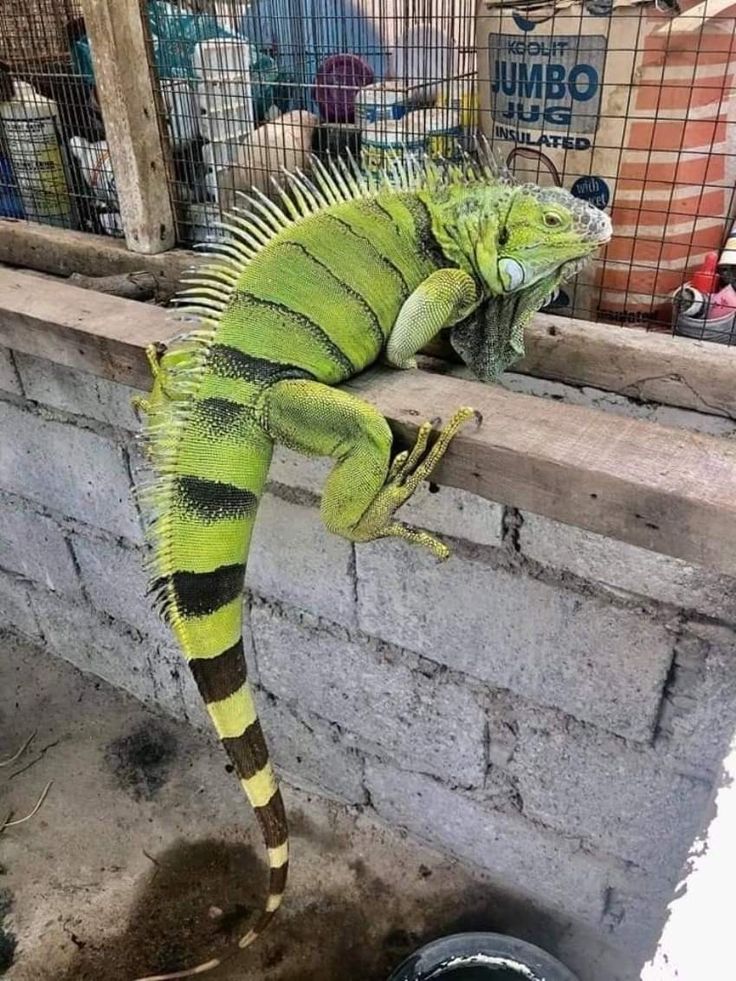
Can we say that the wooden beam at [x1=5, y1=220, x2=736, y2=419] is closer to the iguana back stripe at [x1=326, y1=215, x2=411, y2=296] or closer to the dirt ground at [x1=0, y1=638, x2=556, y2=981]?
the iguana back stripe at [x1=326, y1=215, x2=411, y2=296]

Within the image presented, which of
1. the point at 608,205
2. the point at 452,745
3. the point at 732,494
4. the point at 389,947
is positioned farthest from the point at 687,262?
the point at 389,947

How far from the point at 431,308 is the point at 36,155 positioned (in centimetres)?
173

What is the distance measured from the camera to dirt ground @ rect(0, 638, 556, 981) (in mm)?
2195

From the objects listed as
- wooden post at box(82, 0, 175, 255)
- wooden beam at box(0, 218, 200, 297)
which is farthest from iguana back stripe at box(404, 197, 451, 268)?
wooden post at box(82, 0, 175, 255)

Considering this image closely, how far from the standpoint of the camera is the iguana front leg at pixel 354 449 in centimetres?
134

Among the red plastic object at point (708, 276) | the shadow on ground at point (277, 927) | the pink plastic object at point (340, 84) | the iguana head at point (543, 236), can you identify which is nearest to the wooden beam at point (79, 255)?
the pink plastic object at point (340, 84)

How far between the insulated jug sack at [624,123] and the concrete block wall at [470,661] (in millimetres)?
454

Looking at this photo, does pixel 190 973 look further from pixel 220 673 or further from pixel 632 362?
pixel 632 362

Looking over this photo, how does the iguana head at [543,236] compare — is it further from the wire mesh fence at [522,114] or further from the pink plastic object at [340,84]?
the pink plastic object at [340,84]

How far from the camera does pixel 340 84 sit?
2.26m

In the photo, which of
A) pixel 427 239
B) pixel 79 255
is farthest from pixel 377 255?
pixel 79 255

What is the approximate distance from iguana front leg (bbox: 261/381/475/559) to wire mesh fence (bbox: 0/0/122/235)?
1.38 m

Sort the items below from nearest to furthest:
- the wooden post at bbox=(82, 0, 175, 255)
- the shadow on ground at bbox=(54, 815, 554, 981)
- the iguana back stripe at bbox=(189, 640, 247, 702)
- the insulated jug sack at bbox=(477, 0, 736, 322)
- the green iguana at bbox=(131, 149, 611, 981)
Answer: the green iguana at bbox=(131, 149, 611, 981), the iguana back stripe at bbox=(189, 640, 247, 702), the insulated jug sack at bbox=(477, 0, 736, 322), the wooden post at bbox=(82, 0, 175, 255), the shadow on ground at bbox=(54, 815, 554, 981)

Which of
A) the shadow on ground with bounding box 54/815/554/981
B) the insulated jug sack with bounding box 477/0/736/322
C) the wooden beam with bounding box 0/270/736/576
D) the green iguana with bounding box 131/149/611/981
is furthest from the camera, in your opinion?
the shadow on ground with bounding box 54/815/554/981
